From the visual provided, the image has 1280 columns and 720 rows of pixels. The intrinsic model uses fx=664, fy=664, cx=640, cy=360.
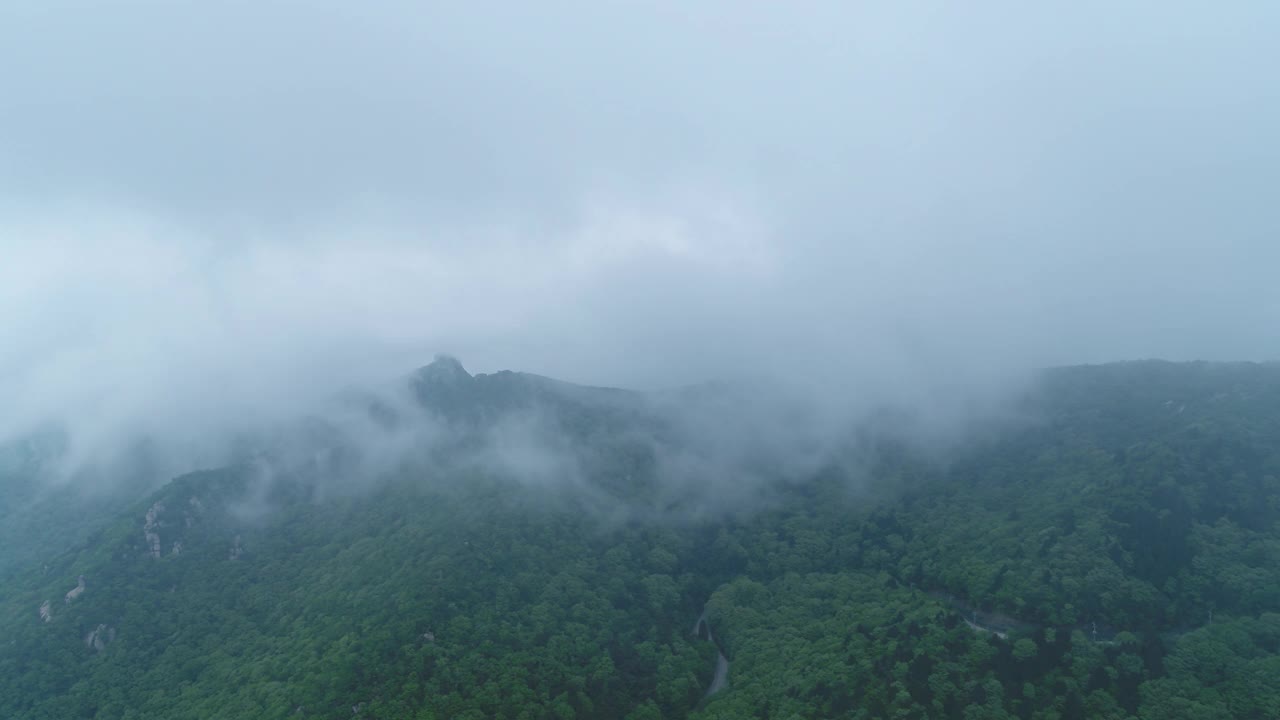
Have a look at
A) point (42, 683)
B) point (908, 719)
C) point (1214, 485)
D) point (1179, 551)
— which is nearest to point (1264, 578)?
point (1179, 551)

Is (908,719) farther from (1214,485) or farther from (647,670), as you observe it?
(1214,485)

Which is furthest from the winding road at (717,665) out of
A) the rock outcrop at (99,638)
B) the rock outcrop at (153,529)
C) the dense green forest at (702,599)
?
the rock outcrop at (153,529)

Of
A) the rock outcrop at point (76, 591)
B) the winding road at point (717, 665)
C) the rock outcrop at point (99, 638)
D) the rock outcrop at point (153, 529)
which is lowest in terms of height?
the winding road at point (717, 665)

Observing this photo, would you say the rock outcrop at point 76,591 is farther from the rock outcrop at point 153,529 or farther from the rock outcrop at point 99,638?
the rock outcrop at point 153,529

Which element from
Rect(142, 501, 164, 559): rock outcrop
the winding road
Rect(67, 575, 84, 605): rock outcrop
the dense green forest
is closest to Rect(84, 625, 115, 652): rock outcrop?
the dense green forest

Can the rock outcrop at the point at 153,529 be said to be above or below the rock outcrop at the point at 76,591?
above

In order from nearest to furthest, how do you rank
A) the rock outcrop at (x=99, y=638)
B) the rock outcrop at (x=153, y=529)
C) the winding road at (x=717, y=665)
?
the rock outcrop at (x=99, y=638) < the winding road at (x=717, y=665) < the rock outcrop at (x=153, y=529)

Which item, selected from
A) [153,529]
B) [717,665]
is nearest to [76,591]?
[153,529]

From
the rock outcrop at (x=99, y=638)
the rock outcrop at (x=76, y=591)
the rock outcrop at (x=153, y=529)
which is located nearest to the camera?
the rock outcrop at (x=99, y=638)

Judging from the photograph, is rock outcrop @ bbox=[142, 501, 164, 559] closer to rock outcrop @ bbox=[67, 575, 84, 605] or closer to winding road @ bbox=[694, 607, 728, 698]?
rock outcrop @ bbox=[67, 575, 84, 605]
